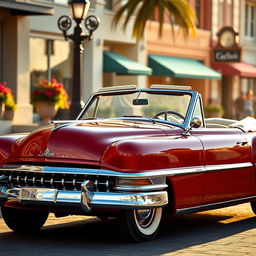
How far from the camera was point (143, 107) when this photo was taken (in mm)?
9141

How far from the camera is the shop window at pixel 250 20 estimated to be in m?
39.8

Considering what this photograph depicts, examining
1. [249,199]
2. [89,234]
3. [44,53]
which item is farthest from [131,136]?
[44,53]

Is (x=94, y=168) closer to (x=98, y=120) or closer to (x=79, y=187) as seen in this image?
(x=79, y=187)

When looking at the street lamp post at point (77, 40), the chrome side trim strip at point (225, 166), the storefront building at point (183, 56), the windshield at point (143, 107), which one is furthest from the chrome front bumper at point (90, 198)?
the storefront building at point (183, 56)

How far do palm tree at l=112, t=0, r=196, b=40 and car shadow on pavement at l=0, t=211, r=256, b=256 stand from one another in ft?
59.9

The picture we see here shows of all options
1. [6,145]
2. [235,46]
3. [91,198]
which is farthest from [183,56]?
[91,198]

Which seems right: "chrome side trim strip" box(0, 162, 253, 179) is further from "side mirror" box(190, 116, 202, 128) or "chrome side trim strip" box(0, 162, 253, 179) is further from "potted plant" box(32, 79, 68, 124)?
"potted plant" box(32, 79, 68, 124)

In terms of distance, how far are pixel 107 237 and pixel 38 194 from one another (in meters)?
0.90

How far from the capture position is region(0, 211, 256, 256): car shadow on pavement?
287 inches

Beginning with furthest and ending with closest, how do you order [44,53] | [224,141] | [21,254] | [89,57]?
[89,57] < [44,53] < [224,141] < [21,254]

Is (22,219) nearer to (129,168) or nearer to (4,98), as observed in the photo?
(129,168)

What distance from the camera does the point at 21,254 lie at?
7.02 m

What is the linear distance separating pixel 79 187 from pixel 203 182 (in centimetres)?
141

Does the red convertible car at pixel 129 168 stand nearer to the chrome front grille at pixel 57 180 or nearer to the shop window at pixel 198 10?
the chrome front grille at pixel 57 180
